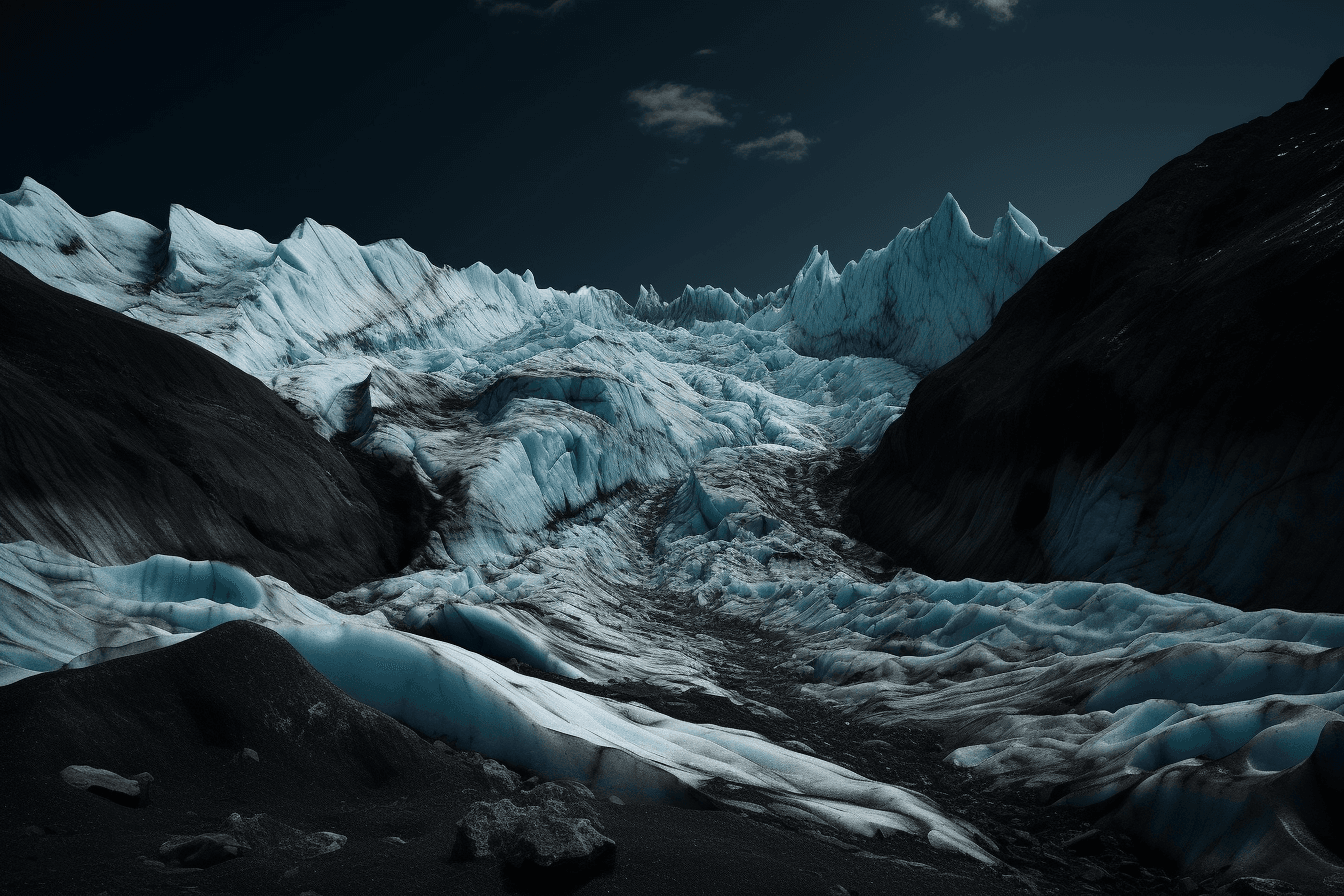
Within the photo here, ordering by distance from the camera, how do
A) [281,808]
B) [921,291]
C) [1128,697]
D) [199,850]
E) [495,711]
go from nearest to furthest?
[199,850] → [281,808] → [495,711] → [1128,697] → [921,291]

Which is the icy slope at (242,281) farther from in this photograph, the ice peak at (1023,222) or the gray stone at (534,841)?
the ice peak at (1023,222)

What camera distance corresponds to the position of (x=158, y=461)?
56.2 feet

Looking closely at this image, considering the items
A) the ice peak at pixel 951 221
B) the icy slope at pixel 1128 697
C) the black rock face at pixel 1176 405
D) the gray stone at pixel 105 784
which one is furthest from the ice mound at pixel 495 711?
the ice peak at pixel 951 221

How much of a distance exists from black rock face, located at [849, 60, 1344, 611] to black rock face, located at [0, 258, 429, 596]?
69.8 feet

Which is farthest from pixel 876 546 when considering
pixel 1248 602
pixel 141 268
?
pixel 141 268

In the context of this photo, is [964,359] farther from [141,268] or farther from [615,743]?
[141,268]

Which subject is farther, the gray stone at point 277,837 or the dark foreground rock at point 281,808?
the gray stone at point 277,837

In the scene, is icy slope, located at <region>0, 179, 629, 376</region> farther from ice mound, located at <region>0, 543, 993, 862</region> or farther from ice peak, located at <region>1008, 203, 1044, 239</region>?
ice peak, located at <region>1008, 203, 1044, 239</region>

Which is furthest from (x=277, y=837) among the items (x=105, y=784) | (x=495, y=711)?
(x=495, y=711)

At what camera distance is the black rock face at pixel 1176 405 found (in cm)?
1430

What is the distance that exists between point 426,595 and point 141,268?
1937 inches

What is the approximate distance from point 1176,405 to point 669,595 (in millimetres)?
17329

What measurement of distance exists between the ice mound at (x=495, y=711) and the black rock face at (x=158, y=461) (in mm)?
5937

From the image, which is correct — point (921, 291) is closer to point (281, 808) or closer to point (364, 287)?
point (364, 287)
